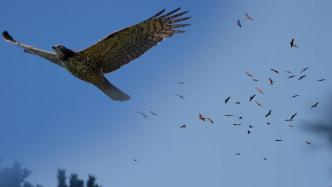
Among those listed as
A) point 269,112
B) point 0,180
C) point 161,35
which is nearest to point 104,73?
point 161,35

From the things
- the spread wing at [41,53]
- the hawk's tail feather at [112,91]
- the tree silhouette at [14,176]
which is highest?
the tree silhouette at [14,176]

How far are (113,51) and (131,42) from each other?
400 mm

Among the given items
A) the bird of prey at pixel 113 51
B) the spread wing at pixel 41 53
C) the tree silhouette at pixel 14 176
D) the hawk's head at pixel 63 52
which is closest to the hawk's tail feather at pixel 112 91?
the bird of prey at pixel 113 51

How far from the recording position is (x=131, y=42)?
13.9 metres

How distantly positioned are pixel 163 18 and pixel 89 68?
174cm

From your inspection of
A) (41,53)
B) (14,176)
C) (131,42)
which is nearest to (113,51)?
(131,42)

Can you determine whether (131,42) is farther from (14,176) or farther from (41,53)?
(14,176)

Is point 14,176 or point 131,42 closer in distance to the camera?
point 131,42

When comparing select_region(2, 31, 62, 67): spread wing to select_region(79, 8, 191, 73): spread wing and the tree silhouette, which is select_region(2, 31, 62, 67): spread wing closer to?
select_region(79, 8, 191, 73): spread wing

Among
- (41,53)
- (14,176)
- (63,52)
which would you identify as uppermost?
(14,176)

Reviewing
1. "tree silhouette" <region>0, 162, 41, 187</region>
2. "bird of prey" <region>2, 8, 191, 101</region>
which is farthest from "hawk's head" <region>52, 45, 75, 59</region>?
"tree silhouette" <region>0, 162, 41, 187</region>

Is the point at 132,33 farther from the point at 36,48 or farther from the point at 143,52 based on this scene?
the point at 36,48

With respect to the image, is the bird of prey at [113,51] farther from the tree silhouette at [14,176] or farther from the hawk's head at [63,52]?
the tree silhouette at [14,176]

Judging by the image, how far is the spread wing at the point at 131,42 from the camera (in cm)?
1355
